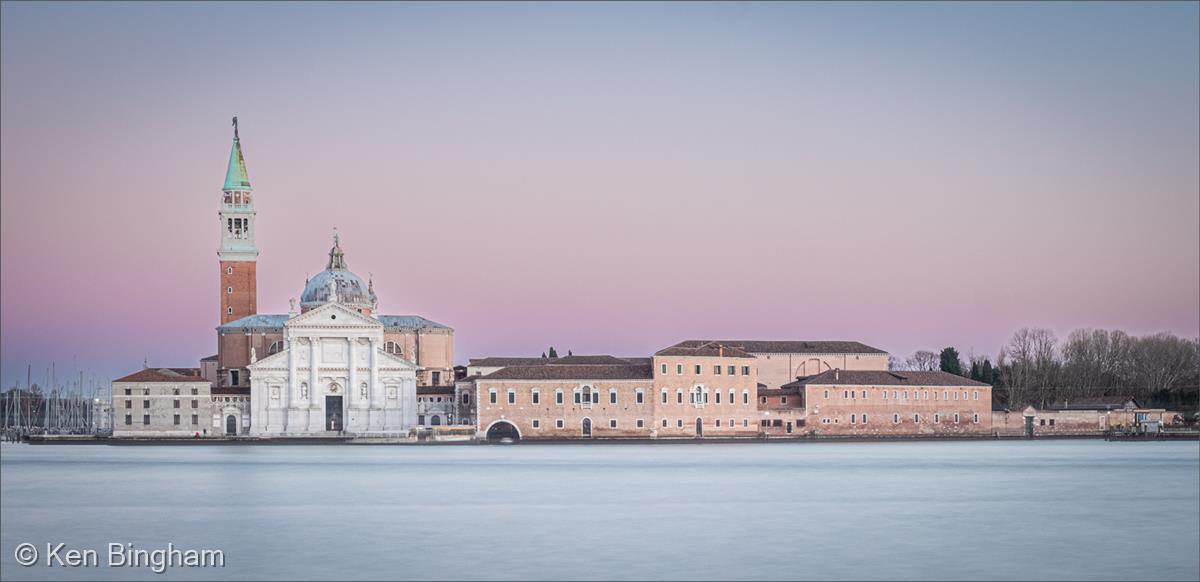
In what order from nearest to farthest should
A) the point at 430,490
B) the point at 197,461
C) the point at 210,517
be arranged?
the point at 210,517, the point at 430,490, the point at 197,461

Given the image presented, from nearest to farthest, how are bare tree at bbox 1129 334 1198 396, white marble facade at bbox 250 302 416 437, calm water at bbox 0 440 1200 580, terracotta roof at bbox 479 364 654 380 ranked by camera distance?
calm water at bbox 0 440 1200 580 → terracotta roof at bbox 479 364 654 380 → white marble facade at bbox 250 302 416 437 → bare tree at bbox 1129 334 1198 396

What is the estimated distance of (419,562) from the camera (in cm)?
2155

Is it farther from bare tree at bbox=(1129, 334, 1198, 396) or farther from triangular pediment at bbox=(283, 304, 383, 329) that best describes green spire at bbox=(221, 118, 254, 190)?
bare tree at bbox=(1129, 334, 1198, 396)

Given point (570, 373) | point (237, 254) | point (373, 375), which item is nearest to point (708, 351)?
point (570, 373)

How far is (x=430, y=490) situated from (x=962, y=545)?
14.1 meters

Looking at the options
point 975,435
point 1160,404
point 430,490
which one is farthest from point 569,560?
point 1160,404

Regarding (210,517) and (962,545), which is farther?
(210,517)

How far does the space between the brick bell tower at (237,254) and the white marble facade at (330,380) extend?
24.4 ft

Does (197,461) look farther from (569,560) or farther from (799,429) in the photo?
(569,560)

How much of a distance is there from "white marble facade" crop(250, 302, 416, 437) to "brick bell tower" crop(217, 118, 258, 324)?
7.45 meters

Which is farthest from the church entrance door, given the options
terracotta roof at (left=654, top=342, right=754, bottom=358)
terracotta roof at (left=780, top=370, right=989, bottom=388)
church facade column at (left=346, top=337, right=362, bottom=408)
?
terracotta roof at (left=780, top=370, right=989, bottom=388)

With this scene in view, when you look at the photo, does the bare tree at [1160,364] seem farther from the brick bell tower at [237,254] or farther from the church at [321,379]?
the brick bell tower at [237,254]

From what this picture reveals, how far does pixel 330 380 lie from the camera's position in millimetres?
62938

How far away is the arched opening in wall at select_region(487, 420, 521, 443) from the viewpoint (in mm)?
60906
